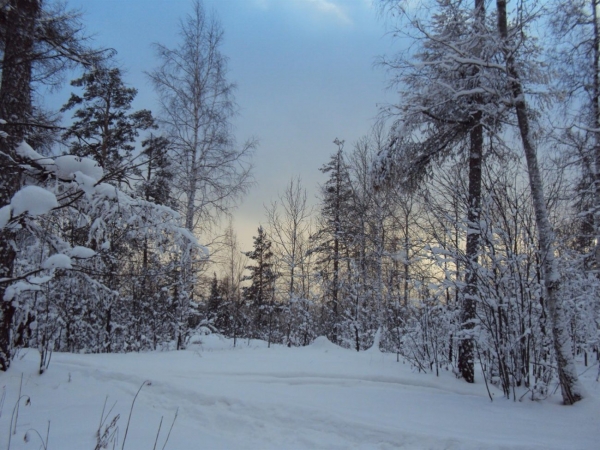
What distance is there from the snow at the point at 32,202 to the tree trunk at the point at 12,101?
2814 mm

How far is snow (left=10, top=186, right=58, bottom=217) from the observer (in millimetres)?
1980

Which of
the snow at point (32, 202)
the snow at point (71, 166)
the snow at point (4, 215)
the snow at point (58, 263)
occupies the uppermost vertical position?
the snow at point (71, 166)

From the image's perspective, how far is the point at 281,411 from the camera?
11.5 feet

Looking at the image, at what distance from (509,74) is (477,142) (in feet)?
4.94

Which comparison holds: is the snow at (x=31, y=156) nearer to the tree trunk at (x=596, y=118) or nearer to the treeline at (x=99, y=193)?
the treeline at (x=99, y=193)

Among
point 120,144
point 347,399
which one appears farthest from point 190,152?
point 347,399

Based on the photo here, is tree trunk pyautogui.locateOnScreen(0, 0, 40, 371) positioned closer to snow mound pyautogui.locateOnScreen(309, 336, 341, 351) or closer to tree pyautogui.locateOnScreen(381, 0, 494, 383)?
tree pyautogui.locateOnScreen(381, 0, 494, 383)

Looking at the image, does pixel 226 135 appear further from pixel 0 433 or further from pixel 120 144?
pixel 0 433

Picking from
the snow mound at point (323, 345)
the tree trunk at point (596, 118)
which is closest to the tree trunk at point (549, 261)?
the tree trunk at point (596, 118)

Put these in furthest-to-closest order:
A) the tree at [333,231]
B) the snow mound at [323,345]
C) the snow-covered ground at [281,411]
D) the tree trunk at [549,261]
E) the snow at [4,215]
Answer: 1. the tree at [333,231]
2. the snow mound at [323,345]
3. the tree trunk at [549,261]
4. the snow-covered ground at [281,411]
5. the snow at [4,215]

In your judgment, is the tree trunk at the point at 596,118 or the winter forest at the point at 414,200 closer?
the winter forest at the point at 414,200

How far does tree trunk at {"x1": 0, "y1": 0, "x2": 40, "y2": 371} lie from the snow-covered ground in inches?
23.3

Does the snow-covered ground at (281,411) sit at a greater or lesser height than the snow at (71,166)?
lesser

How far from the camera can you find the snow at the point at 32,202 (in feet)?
6.50
